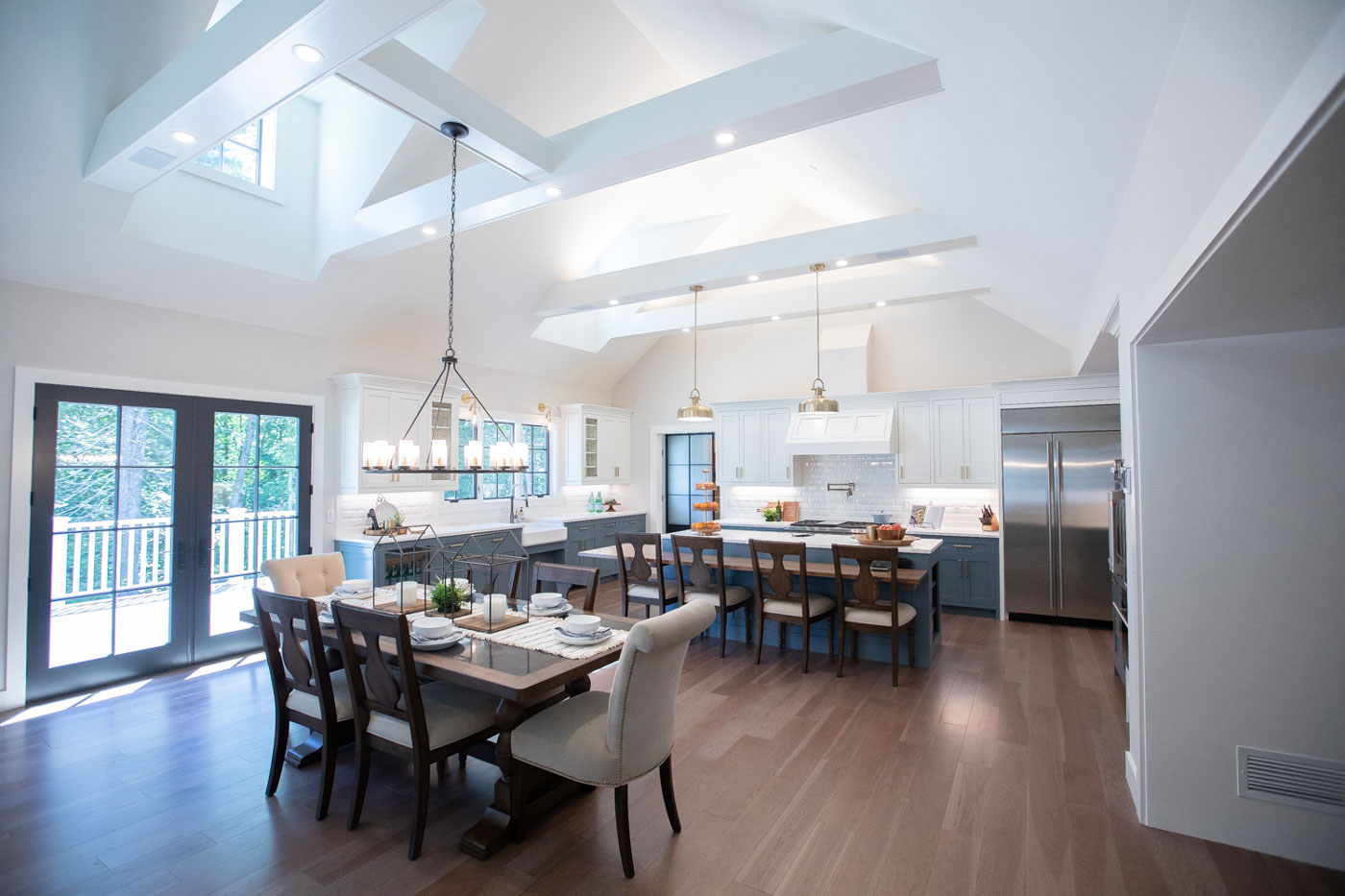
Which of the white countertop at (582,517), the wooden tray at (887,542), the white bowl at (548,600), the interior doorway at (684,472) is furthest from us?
the interior doorway at (684,472)

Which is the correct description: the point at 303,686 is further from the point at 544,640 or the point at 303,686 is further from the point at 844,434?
the point at 844,434

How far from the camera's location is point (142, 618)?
4.74 metres

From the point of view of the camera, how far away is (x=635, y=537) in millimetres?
5359

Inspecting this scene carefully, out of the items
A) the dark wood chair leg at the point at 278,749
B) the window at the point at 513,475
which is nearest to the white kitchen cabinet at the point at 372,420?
the window at the point at 513,475

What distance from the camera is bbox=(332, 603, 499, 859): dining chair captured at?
249cm

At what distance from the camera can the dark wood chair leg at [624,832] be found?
94.1 inches

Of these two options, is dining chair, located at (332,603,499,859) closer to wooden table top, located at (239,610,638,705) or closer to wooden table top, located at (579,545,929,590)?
wooden table top, located at (239,610,638,705)

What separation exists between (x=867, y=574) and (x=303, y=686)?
11.4ft

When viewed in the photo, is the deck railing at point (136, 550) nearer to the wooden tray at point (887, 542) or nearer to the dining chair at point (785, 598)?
the dining chair at point (785, 598)

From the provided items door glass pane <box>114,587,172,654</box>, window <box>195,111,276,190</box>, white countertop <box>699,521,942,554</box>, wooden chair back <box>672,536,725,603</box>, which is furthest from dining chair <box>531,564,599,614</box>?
window <box>195,111,276,190</box>

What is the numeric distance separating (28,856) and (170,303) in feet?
12.4

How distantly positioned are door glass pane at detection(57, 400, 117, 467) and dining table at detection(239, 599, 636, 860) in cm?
290

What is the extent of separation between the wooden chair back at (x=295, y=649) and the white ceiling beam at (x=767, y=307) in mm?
5088

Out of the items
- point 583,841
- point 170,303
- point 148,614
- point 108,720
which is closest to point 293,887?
point 583,841
